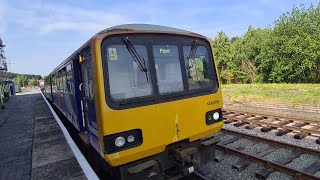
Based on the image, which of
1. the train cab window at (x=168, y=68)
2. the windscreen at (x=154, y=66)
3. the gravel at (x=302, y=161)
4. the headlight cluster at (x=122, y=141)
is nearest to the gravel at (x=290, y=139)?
the gravel at (x=302, y=161)

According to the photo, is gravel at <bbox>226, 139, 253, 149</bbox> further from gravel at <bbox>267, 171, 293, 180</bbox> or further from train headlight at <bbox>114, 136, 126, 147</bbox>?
train headlight at <bbox>114, 136, 126, 147</bbox>

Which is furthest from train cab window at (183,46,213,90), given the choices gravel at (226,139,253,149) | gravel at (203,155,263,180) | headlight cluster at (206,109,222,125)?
gravel at (226,139,253,149)

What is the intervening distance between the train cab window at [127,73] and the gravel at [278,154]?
3.52m

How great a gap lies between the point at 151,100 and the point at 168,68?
689mm

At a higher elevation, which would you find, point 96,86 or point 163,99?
point 96,86

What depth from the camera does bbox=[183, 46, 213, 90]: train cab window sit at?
489cm

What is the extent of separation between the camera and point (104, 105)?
12.8ft

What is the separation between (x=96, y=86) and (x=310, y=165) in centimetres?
440

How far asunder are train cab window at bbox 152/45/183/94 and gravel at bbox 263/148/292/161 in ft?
9.69

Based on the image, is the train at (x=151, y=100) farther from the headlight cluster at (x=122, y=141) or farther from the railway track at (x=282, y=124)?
the railway track at (x=282, y=124)

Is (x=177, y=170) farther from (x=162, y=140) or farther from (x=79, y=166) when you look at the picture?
(x=79, y=166)

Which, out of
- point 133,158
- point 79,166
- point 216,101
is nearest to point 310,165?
point 216,101

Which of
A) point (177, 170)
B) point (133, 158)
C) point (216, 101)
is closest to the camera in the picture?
point (133, 158)

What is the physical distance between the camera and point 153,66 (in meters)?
4.41
